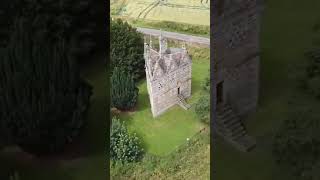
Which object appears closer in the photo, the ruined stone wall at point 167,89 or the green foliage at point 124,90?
the ruined stone wall at point 167,89

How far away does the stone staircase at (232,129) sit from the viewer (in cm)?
959

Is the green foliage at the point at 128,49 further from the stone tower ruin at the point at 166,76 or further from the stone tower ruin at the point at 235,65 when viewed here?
the stone tower ruin at the point at 235,65

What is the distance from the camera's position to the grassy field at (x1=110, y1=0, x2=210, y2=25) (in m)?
8.98

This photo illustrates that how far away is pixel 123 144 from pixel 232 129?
1.47 meters

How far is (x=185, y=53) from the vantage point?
9.12m

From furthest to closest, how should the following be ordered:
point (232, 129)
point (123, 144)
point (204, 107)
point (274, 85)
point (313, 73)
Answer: point (313, 73) → point (274, 85) → point (232, 129) → point (123, 144) → point (204, 107)

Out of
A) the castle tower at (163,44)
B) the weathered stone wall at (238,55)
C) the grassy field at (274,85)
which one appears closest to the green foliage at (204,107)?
the weathered stone wall at (238,55)

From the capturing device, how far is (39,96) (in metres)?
11.1

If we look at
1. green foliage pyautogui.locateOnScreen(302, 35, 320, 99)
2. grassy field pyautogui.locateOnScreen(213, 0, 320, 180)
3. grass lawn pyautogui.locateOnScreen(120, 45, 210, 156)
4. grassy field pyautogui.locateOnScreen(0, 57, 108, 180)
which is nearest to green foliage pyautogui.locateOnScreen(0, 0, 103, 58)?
grassy field pyautogui.locateOnScreen(0, 57, 108, 180)

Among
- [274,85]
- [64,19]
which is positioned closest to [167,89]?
[274,85]

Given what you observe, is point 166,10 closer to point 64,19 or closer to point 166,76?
point 166,76

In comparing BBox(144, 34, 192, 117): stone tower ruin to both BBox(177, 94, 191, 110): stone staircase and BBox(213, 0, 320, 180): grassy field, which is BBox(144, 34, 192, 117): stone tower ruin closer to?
BBox(177, 94, 191, 110): stone staircase

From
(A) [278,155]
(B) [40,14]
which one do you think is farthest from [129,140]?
(B) [40,14]

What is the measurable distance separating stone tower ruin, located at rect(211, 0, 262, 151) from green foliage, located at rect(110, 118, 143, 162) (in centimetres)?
107
